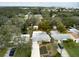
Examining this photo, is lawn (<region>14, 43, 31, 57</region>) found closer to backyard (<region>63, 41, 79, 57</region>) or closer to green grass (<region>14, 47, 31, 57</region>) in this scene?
green grass (<region>14, 47, 31, 57</region>)

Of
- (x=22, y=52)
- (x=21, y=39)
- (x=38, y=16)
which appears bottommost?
(x=22, y=52)

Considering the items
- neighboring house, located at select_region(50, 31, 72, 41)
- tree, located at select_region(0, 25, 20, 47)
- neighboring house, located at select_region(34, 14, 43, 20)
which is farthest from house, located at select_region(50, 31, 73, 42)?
tree, located at select_region(0, 25, 20, 47)

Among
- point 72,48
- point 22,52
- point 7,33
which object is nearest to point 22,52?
point 22,52

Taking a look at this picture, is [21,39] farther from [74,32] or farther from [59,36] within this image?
[74,32]

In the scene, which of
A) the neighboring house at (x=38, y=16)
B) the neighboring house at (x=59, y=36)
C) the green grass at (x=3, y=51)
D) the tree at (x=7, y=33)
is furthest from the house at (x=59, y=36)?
the green grass at (x=3, y=51)

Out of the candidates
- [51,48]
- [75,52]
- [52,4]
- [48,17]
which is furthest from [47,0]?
[75,52]

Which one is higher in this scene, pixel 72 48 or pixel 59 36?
pixel 59 36

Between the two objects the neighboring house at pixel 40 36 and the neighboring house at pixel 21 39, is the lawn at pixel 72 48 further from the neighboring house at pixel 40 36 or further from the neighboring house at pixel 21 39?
the neighboring house at pixel 21 39

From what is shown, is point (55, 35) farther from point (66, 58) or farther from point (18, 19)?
point (18, 19)
